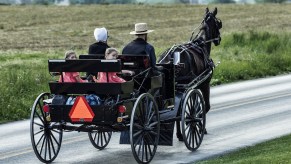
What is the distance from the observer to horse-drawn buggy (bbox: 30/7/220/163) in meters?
11.9

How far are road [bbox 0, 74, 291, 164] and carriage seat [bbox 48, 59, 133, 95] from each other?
1.18m

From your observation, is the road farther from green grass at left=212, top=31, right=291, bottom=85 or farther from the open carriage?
green grass at left=212, top=31, right=291, bottom=85

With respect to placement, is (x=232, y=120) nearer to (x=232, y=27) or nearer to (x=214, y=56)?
(x=214, y=56)

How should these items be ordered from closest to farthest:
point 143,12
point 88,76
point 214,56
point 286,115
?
1. point 88,76
2. point 286,115
3. point 214,56
4. point 143,12

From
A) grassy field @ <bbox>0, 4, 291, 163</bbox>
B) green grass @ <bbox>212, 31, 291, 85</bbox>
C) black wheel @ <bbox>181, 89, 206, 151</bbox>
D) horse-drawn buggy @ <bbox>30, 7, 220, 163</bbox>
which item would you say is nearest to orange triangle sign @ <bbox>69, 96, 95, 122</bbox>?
horse-drawn buggy @ <bbox>30, 7, 220, 163</bbox>

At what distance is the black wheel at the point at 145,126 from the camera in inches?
470

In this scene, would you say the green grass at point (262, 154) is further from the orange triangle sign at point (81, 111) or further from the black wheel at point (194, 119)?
the orange triangle sign at point (81, 111)

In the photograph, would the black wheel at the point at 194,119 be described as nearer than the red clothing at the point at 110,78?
No

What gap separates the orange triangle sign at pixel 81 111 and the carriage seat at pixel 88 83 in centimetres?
23

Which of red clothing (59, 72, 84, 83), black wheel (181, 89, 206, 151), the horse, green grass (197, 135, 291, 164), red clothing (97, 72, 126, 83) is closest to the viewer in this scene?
green grass (197, 135, 291, 164)

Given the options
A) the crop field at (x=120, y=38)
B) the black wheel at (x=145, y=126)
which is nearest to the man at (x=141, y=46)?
the black wheel at (x=145, y=126)

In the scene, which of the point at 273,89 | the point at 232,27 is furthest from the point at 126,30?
the point at 273,89

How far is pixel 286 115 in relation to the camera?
706 inches

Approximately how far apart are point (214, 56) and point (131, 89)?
799 inches
